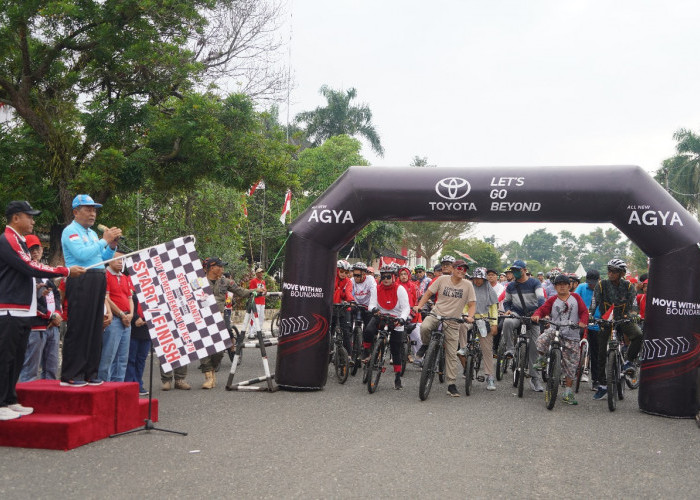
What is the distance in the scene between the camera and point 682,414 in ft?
29.6

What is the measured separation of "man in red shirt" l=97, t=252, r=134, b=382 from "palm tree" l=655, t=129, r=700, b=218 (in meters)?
46.7

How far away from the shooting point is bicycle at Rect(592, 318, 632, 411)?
365 inches

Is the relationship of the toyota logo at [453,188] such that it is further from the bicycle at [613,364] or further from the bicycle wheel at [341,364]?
the bicycle wheel at [341,364]

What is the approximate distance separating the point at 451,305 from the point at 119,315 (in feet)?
16.1

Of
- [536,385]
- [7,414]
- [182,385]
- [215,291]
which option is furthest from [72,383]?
[536,385]

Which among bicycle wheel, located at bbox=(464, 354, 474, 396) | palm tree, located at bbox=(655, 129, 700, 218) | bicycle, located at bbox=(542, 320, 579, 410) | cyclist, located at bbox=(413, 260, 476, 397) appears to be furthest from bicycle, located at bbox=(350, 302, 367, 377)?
palm tree, located at bbox=(655, 129, 700, 218)

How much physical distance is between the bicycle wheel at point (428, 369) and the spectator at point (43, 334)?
4867mm

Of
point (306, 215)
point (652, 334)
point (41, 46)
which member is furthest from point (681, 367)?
point (41, 46)

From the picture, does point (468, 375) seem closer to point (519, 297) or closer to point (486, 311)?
point (486, 311)

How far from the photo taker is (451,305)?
1048 cm

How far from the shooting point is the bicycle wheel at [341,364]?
11203 millimetres

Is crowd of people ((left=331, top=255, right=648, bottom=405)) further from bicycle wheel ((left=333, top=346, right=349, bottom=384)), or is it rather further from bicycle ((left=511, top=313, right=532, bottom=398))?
bicycle wheel ((left=333, top=346, right=349, bottom=384))

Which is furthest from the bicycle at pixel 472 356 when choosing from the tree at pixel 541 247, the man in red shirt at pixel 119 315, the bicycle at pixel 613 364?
the tree at pixel 541 247

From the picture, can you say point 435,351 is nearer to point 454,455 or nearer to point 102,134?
point 454,455
